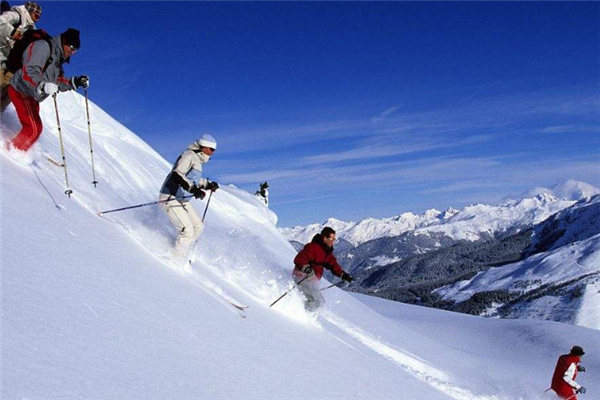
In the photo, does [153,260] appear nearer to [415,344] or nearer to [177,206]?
[177,206]

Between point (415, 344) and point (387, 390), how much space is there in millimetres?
14613

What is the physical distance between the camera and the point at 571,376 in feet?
49.1

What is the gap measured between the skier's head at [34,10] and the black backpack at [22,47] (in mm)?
2093

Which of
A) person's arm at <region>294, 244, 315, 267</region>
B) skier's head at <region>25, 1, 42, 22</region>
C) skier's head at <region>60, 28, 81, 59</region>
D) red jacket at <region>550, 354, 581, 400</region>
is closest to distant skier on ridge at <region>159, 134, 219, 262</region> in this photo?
skier's head at <region>60, 28, 81, 59</region>

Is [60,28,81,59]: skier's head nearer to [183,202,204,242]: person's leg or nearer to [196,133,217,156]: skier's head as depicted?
[196,133,217,156]: skier's head

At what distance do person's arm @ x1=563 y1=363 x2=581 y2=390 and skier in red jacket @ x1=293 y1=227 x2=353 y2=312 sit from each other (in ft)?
25.3

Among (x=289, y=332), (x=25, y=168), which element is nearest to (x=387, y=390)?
(x=289, y=332)

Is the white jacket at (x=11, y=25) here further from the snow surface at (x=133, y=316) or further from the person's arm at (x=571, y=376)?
the person's arm at (x=571, y=376)

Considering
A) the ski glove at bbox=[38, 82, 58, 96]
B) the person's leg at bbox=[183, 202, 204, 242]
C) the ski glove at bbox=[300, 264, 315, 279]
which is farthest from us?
the ski glove at bbox=[300, 264, 315, 279]

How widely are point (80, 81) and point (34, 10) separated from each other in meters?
2.61

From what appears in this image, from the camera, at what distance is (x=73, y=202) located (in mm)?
9727

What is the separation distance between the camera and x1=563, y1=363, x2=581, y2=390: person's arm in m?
14.9

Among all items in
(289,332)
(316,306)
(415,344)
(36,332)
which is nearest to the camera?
(36,332)

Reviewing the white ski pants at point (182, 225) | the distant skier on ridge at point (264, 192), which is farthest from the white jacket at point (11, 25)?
the distant skier on ridge at point (264, 192)
